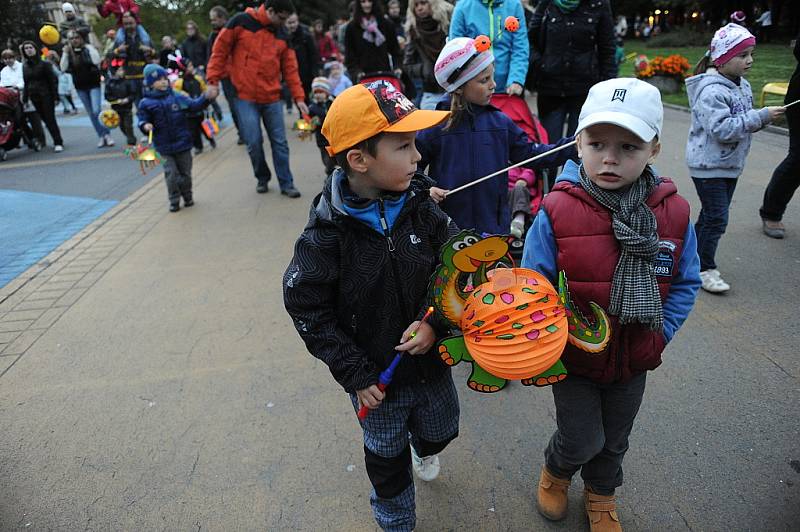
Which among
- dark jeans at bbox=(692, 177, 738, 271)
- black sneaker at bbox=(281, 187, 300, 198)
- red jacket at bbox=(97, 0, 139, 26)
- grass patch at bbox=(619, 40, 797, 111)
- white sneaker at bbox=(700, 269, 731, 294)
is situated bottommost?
grass patch at bbox=(619, 40, 797, 111)

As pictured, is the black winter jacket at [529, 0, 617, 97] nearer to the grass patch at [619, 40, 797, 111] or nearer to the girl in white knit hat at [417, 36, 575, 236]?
the girl in white knit hat at [417, 36, 575, 236]

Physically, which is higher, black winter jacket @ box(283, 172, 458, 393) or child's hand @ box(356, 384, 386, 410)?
black winter jacket @ box(283, 172, 458, 393)

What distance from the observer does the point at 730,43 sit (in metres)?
3.15

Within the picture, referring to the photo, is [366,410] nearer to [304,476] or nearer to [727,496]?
[304,476]

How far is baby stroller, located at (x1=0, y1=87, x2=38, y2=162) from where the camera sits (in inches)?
394

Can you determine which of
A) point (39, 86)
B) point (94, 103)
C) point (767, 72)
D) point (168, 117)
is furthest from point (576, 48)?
point (767, 72)

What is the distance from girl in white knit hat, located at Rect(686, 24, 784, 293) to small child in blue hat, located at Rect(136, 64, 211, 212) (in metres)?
5.08

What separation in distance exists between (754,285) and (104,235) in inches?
240

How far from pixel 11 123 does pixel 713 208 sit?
1200 centimetres

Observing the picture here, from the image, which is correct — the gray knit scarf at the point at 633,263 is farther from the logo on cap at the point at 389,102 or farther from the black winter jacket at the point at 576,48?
the black winter jacket at the point at 576,48

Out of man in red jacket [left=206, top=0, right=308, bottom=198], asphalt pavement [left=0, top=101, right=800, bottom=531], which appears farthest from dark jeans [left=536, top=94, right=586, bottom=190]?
man in red jacket [left=206, top=0, right=308, bottom=198]

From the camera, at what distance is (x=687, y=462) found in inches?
91.4

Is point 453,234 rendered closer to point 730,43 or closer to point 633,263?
point 633,263

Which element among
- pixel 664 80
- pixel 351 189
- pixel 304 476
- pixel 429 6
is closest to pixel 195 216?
pixel 429 6
